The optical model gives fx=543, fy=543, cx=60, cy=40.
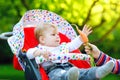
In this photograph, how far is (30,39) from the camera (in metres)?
4.75

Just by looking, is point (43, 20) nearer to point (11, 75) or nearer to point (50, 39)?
point (50, 39)

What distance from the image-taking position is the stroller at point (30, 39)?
169 inches

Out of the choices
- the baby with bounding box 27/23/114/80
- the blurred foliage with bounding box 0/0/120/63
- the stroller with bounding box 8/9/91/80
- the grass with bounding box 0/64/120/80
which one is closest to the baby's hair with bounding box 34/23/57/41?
the baby with bounding box 27/23/114/80

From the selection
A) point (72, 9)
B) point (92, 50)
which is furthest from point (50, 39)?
point (72, 9)

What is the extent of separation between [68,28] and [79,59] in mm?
693

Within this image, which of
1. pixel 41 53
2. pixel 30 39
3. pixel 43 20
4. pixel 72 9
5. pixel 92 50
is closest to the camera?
pixel 41 53

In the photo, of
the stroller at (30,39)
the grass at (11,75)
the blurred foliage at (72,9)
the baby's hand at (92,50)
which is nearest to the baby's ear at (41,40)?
the stroller at (30,39)

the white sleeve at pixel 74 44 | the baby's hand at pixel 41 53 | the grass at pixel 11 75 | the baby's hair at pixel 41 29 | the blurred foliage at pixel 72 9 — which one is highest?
the baby's hair at pixel 41 29

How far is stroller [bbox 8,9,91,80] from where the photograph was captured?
430cm

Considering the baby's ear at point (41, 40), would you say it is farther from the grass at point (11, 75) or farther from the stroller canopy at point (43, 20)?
the grass at point (11, 75)

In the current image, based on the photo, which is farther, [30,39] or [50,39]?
[30,39]

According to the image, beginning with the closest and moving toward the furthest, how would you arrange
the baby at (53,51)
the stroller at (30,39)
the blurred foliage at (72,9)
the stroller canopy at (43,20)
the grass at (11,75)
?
the baby at (53,51) < the stroller at (30,39) < the stroller canopy at (43,20) < the blurred foliage at (72,9) < the grass at (11,75)

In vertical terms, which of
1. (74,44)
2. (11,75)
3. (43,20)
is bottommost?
(11,75)

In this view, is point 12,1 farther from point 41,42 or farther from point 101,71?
point 101,71
